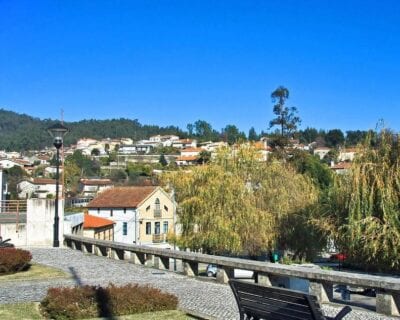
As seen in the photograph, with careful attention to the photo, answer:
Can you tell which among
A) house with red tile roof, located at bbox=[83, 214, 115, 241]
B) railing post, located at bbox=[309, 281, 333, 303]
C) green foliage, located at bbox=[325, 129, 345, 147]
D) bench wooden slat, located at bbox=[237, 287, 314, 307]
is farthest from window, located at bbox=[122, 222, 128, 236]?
green foliage, located at bbox=[325, 129, 345, 147]

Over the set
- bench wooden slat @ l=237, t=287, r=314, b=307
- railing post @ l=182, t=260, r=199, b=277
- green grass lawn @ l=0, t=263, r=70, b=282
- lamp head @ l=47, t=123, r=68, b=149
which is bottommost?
green grass lawn @ l=0, t=263, r=70, b=282

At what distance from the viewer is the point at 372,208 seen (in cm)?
2008

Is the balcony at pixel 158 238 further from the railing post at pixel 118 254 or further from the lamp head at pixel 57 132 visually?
the lamp head at pixel 57 132

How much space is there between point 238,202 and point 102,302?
23.8 m

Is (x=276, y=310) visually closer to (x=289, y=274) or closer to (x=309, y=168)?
(x=289, y=274)

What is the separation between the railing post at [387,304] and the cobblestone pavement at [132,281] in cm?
19

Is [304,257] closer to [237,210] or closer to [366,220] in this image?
[237,210]

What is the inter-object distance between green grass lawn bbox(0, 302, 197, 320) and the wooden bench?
250 centimetres

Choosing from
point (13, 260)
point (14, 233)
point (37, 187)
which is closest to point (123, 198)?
point (14, 233)

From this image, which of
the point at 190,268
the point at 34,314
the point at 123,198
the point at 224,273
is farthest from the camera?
the point at 123,198

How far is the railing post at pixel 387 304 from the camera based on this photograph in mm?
8656

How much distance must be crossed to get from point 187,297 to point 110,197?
57.1 metres

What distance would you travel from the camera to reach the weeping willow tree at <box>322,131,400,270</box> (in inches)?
757

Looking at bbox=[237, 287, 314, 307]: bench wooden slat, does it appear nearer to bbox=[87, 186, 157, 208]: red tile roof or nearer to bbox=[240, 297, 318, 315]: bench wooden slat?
bbox=[240, 297, 318, 315]: bench wooden slat
